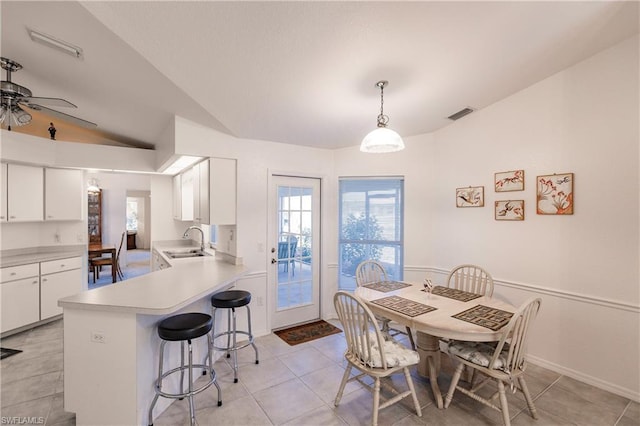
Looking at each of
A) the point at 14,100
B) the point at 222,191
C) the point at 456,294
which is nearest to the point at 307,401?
the point at 456,294

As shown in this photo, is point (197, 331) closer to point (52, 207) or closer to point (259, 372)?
point (259, 372)

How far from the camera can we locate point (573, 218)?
8.35ft

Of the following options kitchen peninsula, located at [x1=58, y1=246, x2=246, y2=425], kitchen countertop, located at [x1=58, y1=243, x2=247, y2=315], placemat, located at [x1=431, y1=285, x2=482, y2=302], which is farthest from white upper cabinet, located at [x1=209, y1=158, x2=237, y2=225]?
placemat, located at [x1=431, y1=285, x2=482, y2=302]

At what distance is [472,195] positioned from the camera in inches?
131

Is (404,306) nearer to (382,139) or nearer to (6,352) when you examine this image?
(382,139)

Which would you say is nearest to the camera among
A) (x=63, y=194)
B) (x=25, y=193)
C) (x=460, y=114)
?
(x=460, y=114)

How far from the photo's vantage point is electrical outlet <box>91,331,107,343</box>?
1.93m

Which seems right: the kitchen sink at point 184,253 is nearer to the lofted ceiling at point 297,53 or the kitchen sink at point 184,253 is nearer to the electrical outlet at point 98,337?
the lofted ceiling at point 297,53

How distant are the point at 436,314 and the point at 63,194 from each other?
524 centimetres

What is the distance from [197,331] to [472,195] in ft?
10.3

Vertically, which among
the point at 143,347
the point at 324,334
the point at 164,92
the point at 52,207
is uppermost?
the point at 164,92

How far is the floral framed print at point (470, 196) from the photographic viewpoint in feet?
10.7

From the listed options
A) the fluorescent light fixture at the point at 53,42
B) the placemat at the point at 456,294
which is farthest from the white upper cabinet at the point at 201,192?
the placemat at the point at 456,294

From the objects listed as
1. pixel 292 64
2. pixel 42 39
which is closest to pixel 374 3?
pixel 292 64
